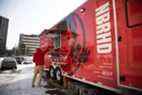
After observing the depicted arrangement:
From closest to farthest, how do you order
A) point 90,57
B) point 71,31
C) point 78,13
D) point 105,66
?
point 105,66, point 90,57, point 78,13, point 71,31

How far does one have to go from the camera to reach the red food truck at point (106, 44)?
4441mm

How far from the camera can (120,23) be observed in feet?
15.9

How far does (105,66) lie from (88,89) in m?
1.67

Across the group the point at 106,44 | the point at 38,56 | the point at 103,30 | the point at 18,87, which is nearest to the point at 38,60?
the point at 38,56

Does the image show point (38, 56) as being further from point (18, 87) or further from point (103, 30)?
point (103, 30)

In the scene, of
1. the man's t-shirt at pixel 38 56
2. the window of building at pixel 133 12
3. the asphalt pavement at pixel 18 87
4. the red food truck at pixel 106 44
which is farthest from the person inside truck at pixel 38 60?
the window of building at pixel 133 12

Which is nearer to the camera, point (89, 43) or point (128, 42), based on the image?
point (128, 42)

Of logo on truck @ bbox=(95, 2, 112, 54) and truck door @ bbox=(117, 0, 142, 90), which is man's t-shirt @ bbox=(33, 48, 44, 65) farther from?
truck door @ bbox=(117, 0, 142, 90)

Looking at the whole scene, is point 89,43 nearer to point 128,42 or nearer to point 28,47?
point 128,42

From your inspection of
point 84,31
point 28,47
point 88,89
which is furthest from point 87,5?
point 28,47

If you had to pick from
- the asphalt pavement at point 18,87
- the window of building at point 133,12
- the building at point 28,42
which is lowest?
the asphalt pavement at point 18,87

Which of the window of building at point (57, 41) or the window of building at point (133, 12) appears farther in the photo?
the window of building at point (57, 41)

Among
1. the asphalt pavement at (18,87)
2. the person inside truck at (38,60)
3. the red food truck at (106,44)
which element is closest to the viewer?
the red food truck at (106,44)

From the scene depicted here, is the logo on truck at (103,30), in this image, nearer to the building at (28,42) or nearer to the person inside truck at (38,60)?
the person inside truck at (38,60)
